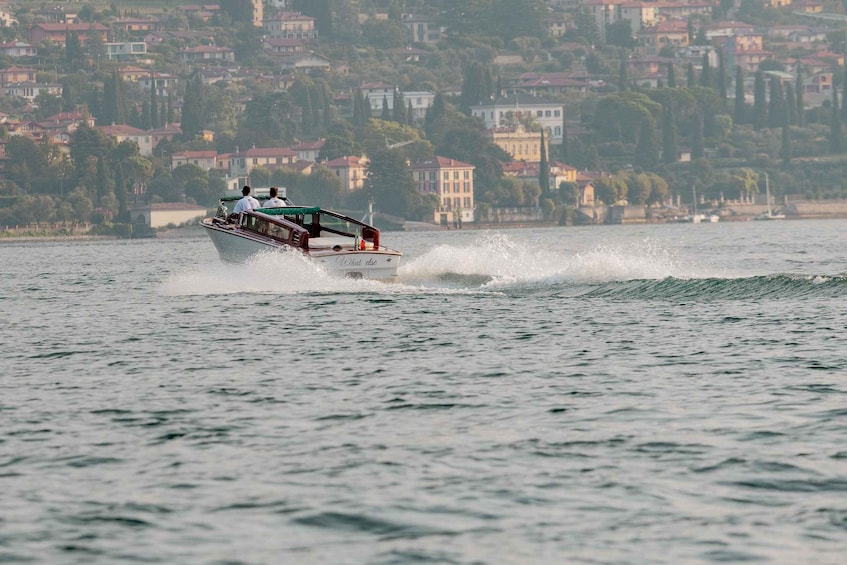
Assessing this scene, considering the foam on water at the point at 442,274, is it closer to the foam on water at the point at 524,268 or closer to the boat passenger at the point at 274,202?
the foam on water at the point at 524,268

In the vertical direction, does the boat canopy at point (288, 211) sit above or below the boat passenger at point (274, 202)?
below

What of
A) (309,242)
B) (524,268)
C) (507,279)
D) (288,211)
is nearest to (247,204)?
(288,211)

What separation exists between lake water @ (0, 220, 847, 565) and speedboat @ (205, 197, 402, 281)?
126 inches

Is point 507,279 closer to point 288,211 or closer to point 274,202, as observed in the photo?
point 288,211

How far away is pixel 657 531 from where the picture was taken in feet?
57.7

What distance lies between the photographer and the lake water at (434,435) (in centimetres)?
1756

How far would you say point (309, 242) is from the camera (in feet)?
149

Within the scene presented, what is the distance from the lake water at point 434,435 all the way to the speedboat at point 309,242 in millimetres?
3190

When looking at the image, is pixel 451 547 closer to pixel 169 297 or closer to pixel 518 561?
pixel 518 561

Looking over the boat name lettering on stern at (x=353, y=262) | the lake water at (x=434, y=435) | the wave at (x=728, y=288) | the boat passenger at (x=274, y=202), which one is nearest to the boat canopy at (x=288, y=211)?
the boat passenger at (x=274, y=202)

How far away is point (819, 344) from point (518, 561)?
1593 cm

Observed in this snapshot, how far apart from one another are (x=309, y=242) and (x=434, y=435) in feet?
75.8

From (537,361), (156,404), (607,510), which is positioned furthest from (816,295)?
(607,510)

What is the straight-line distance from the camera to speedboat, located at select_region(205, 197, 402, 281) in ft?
147
